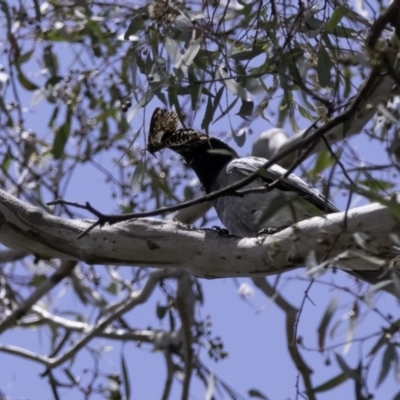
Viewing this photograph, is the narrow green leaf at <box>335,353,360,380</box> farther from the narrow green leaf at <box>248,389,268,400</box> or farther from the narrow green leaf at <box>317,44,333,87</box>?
the narrow green leaf at <box>317,44,333,87</box>

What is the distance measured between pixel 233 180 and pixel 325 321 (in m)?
2.03

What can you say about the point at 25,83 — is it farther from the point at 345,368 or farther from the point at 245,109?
the point at 345,368

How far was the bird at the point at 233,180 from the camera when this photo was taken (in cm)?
368

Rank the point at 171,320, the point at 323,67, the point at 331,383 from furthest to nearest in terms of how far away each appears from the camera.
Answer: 1. the point at 171,320
2. the point at 323,67
3. the point at 331,383

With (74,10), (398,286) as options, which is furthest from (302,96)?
(74,10)

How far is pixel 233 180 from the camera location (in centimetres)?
427

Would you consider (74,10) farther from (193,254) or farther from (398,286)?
(398,286)

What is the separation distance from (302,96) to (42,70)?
202 cm

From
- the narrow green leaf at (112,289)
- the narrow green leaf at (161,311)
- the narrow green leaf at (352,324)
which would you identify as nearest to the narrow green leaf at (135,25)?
the narrow green leaf at (352,324)

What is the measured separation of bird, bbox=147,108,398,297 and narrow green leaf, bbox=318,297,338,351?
911 millimetres

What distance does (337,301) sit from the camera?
7.59ft

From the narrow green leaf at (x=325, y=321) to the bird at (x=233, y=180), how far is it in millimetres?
932

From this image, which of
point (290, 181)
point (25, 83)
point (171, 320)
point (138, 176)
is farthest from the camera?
point (171, 320)

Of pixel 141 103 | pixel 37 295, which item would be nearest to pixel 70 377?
pixel 37 295
